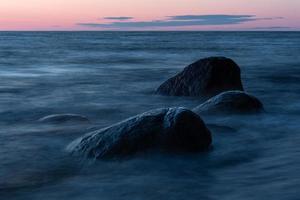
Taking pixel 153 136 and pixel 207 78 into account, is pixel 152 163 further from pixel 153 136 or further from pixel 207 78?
pixel 207 78

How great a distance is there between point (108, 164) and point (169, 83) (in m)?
7.60

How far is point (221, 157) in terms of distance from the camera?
6777 millimetres

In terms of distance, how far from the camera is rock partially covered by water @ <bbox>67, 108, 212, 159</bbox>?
266 inches

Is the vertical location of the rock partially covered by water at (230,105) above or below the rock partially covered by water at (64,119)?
above

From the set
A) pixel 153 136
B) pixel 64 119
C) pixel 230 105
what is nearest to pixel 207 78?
pixel 230 105

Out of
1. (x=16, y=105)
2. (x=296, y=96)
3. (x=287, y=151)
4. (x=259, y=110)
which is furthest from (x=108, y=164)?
(x=296, y=96)

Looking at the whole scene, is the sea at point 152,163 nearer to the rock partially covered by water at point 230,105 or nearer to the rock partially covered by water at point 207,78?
the rock partially covered by water at point 230,105

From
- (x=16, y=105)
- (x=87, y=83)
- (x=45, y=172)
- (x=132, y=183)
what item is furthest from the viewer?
(x=87, y=83)

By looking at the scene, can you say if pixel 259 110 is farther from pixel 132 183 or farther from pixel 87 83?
pixel 87 83

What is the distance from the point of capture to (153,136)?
6.84 m

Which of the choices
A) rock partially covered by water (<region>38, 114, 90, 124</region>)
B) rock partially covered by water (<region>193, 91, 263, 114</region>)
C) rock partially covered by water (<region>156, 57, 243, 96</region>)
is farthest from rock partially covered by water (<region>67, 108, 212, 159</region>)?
rock partially covered by water (<region>156, 57, 243, 96</region>)

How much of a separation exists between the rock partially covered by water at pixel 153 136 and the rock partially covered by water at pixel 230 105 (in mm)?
3208

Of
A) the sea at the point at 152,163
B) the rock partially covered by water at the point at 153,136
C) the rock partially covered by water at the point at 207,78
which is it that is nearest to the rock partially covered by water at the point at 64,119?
the sea at the point at 152,163

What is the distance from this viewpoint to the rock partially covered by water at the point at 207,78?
1306 centimetres
